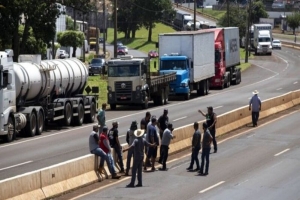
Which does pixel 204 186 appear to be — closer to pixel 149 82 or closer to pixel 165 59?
pixel 149 82

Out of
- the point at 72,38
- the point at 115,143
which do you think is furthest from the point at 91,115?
the point at 72,38

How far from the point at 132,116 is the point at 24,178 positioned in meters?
24.9

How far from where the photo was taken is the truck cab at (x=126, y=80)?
47.6 metres

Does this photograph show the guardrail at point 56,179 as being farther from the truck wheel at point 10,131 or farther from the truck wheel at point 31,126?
the truck wheel at point 31,126

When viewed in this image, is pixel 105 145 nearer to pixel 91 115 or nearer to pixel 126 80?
pixel 91 115

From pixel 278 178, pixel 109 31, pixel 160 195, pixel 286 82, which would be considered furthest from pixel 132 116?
pixel 109 31

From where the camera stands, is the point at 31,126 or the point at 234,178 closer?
the point at 234,178

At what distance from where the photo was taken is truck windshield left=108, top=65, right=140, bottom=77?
47625 millimetres

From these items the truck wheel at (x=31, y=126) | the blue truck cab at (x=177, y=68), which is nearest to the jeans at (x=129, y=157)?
the truck wheel at (x=31, y=126)

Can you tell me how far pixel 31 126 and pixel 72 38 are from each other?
6070 centimetres

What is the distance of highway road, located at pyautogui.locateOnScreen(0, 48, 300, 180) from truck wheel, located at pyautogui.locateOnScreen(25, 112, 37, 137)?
1.33ft

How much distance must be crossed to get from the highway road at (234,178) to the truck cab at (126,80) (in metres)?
13.6

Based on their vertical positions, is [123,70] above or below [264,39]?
below

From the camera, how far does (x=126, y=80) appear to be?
47781 mm
